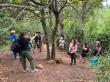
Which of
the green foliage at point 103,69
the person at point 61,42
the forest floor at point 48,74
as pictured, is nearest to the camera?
the green foliage at point 103,69

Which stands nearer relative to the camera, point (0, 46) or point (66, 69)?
point (66, 69)

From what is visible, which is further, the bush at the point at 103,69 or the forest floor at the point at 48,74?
the forest floor at the point at 48,74

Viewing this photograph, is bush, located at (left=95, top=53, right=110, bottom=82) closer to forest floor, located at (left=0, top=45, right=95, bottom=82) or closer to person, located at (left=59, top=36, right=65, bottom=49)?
forest floor, located at (left=0, top=45, right=95, bottom=82)

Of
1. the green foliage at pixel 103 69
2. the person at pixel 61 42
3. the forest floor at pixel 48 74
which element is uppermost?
the green foliage at pixel 103 69

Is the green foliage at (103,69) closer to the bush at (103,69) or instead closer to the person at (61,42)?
the bush at (103,69)

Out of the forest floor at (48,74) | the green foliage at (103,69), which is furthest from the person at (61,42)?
the green foliage at (103,69)

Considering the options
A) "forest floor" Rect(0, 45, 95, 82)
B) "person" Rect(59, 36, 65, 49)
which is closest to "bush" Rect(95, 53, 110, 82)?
"forest floor" Rect(0, 45, 95, 82)

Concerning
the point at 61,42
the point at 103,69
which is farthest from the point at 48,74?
the point at 61,42

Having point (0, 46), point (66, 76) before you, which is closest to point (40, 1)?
point (66, 76)

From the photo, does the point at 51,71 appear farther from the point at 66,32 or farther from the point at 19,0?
the point at 66,32

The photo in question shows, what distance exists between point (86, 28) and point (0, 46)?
7.22 m

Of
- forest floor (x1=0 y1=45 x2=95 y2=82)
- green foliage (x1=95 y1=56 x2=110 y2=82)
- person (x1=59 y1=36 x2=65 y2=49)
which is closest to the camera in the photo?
green foliage (x1=95 y1=56 x2=110 y2=82)

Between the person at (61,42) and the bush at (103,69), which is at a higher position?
the bush at (103,69)

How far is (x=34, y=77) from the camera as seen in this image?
14844mm
